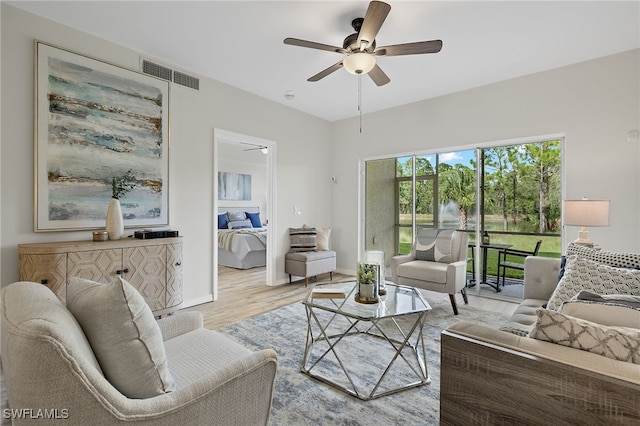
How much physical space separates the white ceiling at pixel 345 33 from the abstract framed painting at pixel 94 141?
1.05ft

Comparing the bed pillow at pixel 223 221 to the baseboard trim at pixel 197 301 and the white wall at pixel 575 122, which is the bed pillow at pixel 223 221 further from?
the white wall at pixel 575 122

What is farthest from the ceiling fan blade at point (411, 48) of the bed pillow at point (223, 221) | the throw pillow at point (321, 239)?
the bed pillow at point (223, 221)

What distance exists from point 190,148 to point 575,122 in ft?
15.2

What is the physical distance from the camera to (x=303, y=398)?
1.96 m

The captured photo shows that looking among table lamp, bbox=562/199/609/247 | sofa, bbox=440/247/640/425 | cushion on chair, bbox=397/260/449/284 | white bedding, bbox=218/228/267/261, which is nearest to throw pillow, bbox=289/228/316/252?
white bedding, bbox=218/228/267/261

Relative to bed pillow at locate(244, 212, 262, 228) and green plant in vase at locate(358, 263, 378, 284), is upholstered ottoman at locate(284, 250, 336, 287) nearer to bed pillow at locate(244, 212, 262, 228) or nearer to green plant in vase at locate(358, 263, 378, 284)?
green plant in vase at locate(358, 263, 378, 284)

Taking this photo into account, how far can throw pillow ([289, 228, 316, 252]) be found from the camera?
5078mm

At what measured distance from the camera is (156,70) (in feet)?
11.4

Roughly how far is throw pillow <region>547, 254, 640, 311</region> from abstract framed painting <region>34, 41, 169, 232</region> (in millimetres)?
3763

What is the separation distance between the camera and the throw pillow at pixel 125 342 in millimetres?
1014

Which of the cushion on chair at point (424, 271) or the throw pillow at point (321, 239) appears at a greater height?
the throw pillow at point (321, 239)

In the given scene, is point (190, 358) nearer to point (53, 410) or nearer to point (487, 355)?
point (53, 410)

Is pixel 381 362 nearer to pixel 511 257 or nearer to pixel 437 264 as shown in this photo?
pixel 437 264

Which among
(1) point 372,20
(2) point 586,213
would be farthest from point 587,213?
(1) point 372,20
